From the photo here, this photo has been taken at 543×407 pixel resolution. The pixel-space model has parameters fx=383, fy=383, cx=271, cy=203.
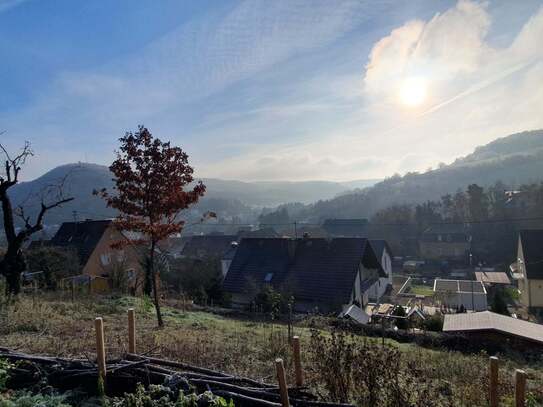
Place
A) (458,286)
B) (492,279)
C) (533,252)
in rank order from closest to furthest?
(533,252) < (458,286) < (492,279)

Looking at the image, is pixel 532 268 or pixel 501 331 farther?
pixel 532 268

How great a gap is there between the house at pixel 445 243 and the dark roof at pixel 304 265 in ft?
129

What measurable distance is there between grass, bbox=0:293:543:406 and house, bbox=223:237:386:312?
34.5 feet

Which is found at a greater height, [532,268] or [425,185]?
[425,185]

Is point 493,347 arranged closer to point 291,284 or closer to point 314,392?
point 314,392

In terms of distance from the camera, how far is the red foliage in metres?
10.3

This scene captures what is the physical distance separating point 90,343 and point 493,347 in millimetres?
11919

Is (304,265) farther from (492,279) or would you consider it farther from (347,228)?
(347,228)

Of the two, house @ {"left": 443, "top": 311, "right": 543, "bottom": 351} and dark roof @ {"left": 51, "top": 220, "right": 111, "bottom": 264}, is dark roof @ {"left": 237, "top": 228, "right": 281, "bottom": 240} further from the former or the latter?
house @ {"left": 443, "top": 311, "right": 543, "bottom": 351}

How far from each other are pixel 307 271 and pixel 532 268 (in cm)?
1923

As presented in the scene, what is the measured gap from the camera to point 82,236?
31625 mm

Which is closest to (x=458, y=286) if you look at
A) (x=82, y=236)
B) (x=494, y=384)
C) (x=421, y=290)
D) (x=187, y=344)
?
(x=421, y=290)

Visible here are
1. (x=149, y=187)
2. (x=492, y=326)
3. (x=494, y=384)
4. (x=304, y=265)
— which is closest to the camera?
(x=494, y=384)

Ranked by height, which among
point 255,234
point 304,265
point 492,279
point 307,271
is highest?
point 255,234
